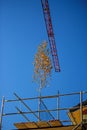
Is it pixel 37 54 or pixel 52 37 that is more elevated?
pixel 52 37

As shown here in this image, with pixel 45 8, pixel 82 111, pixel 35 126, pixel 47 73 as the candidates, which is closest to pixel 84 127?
pixel 82 111

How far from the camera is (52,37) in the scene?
27922 mm

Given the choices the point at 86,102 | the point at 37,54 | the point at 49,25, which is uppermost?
the point at 49,25

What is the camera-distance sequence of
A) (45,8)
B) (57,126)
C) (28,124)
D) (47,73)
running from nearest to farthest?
(57,126) → (28,124) → (47,73) → (45,8)

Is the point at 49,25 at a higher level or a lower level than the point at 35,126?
higher

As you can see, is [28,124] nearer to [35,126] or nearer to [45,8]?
[35,126]

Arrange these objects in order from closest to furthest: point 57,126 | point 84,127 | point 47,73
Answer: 1. point 84,127
2. point 57,126
3. point 47,73

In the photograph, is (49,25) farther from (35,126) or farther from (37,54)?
(35,126)

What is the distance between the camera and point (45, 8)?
2705 cm

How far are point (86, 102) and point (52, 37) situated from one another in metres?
19.5

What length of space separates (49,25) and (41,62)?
730 cm

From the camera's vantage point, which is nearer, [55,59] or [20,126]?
[20,126]

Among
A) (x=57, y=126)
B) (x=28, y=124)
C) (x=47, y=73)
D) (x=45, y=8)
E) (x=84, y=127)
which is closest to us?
(x=84, y=127)

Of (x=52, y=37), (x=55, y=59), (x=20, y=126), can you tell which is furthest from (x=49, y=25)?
(x=20, y=126)
